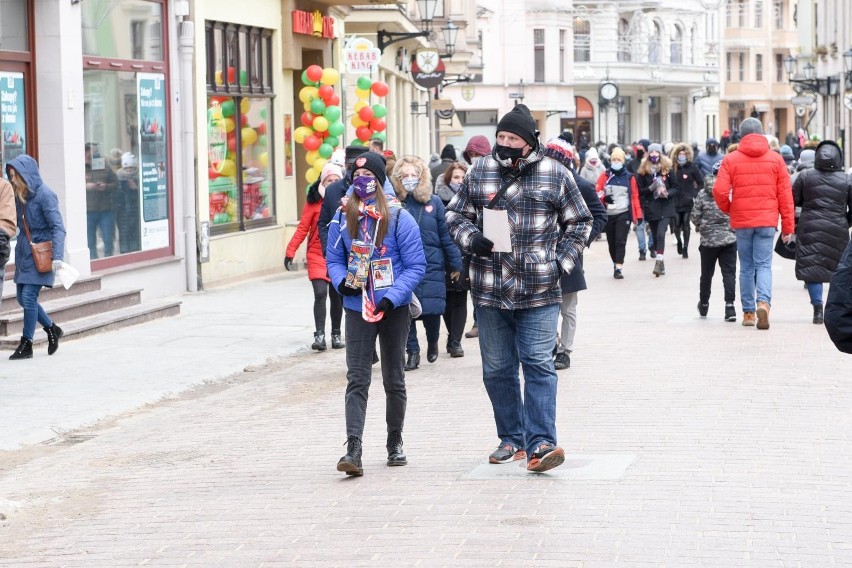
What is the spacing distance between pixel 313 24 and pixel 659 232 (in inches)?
245

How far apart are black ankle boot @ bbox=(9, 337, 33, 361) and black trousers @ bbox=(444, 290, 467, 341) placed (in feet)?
11.5

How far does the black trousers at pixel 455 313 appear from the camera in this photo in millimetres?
13227

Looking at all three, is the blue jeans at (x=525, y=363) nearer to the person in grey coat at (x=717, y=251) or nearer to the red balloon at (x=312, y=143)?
the person in grey coat at (x=717, y=251)

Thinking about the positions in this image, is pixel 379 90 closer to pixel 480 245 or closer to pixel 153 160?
pixel 153 160

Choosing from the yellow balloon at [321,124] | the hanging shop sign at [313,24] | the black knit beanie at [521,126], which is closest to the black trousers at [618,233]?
the yellow balloon at [321,124]

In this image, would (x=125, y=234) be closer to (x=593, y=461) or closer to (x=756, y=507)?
(x=593, y=461)

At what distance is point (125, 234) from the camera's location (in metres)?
17.5

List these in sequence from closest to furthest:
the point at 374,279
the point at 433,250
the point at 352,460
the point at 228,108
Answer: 1. the point at 352,460
2. the point at 374,279
3. the point at 433,250
4. the point at 228,108

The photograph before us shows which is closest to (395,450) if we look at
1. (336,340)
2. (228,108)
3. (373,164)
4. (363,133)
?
(373,164)

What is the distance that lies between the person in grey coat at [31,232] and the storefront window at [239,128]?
6975 millimetres

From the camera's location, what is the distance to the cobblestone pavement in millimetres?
6504

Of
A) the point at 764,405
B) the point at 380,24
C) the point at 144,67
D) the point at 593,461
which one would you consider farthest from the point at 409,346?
the point at 380,24

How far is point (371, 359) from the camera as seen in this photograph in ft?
27.6

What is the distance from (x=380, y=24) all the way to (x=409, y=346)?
17615 millimetres
